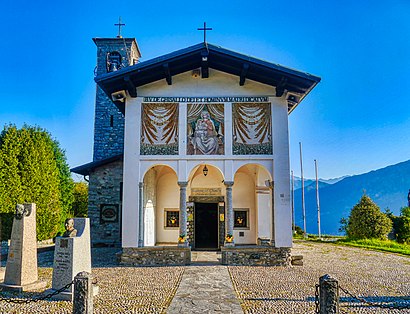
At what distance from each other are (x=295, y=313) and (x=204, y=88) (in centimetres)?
847

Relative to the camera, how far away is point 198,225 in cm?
1474

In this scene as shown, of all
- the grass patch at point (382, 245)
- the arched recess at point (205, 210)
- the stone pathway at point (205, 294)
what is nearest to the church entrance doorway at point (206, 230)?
the arched recess at point (205, 210)

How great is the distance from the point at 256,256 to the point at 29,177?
11.7 m

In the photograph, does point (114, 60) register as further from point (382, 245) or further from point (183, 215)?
point (382, 245)

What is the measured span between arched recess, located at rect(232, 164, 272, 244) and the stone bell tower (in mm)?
7312

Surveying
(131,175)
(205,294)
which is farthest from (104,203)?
(205,294)

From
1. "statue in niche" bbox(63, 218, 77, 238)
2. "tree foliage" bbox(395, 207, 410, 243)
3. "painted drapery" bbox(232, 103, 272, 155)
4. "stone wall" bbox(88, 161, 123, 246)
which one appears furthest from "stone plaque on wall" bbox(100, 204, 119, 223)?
"tree foliage" bbox(395, 207, 410, 243)

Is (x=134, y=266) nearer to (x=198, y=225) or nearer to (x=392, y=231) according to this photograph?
(x=198, y=225)

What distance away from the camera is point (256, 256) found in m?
11.4

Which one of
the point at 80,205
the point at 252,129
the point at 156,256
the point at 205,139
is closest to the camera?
the point at 156,256

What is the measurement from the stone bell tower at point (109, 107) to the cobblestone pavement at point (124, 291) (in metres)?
8.38

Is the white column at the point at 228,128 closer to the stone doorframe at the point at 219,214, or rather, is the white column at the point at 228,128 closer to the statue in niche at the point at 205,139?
the statue in niche at the point at 205,139

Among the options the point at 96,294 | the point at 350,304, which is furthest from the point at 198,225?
the point at 350,304

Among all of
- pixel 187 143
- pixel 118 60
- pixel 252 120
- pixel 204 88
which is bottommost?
pixel 187 143
